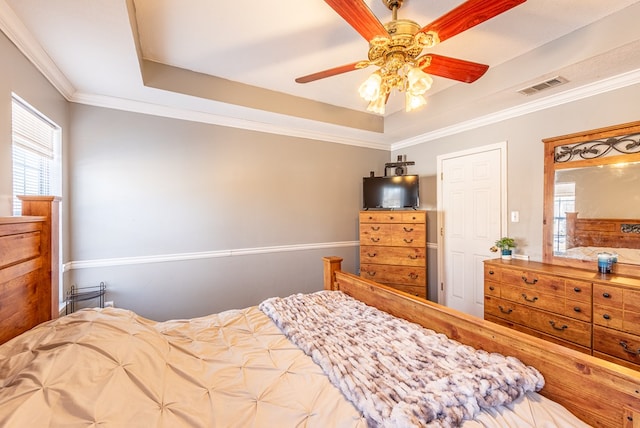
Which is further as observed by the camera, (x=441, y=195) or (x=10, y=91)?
(x=441, y=195)

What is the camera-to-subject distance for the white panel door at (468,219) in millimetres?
3012

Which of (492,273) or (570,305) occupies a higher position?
(492,273)

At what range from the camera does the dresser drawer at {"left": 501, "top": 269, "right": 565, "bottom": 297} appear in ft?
6.96

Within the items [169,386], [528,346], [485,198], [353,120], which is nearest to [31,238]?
[169,386]

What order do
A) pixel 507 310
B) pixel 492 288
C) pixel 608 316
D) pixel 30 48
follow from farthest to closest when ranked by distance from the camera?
pixel 492 288, pixel 507 310, pixel 608 316, pixel 30 48

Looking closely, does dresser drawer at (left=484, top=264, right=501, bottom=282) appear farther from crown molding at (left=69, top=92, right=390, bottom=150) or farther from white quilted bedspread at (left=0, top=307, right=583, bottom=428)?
crown molding at (left=69, top=92, right=390, bottom=150)

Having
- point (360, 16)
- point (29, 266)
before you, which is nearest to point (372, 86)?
point (360, 16)

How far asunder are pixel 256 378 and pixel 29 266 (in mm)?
1189

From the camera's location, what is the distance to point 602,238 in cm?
224

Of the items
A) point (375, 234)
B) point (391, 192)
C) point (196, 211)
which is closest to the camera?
point (196, 211)

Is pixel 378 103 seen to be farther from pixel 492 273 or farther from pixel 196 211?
pixel 196 211

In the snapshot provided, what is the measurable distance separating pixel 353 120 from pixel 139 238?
2.73 meters

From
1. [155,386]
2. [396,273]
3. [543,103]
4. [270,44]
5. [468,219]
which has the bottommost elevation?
→ [396,273]

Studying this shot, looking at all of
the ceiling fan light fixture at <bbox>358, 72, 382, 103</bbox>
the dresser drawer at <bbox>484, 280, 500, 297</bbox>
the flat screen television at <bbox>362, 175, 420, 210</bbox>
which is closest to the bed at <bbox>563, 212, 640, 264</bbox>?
the dresser drawer at <bbox>484, 280, 500, 297</bbox>
